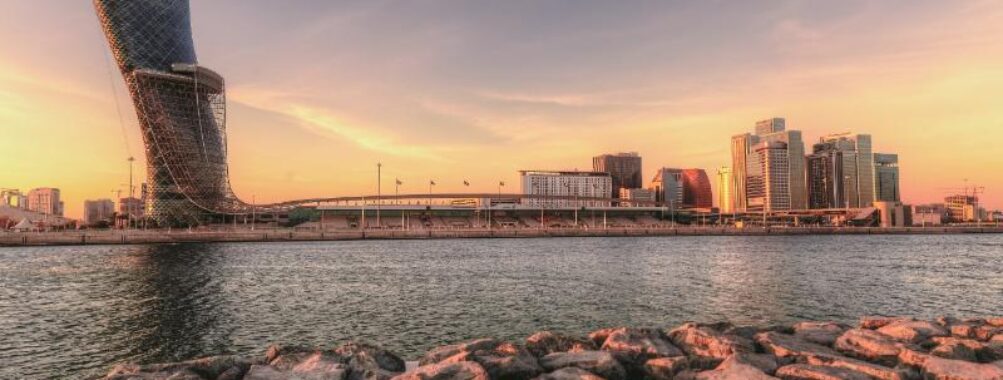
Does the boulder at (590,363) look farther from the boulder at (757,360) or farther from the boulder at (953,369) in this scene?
the boulder at (953,369)

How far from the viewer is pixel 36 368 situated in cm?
2031

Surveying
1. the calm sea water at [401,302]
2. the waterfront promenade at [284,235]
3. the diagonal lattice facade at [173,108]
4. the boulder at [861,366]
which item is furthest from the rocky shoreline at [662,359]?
the diagonal lattice facade at [173,108]

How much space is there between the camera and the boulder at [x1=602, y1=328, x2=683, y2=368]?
1477 cm

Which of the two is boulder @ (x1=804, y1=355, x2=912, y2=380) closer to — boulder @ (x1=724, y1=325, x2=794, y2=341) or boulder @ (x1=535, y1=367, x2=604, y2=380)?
boulder @ (x1=724, y1=325, x2=794, y2=341)

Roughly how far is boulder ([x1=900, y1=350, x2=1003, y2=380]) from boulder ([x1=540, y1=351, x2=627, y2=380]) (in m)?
6.55

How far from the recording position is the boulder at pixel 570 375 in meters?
12.5

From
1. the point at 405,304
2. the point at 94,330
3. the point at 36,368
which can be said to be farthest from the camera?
the point at 405,304

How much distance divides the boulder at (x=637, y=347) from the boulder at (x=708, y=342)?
0.44m

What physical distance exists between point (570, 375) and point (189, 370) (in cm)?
899

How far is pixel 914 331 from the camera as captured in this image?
16797 millimetres

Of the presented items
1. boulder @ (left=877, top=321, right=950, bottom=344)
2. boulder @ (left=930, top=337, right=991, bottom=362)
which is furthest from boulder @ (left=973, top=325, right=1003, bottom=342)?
boulder @ (left=930, top=337, right=991, bottom=362)

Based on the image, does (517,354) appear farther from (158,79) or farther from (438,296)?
(158,79)

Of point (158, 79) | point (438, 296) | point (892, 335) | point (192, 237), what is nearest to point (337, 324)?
point (438, 296)

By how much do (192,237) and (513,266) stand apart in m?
116
